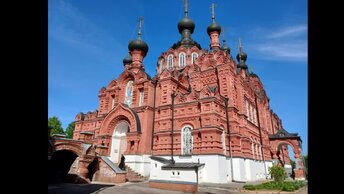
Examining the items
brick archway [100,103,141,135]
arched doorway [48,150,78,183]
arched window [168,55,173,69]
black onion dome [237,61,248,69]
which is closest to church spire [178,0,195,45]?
arched window [168,55,173,69]

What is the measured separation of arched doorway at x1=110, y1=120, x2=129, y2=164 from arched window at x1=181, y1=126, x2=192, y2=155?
657cm

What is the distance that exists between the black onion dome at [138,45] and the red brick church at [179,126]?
13 centimetres

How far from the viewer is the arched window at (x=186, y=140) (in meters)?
19.4

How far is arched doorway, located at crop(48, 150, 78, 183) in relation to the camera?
18.0 metres

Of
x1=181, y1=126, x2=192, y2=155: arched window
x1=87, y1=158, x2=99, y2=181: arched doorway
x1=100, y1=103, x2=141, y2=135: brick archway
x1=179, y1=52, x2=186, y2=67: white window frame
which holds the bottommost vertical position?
x1=87, y1=158, x2=99, y2=181: arched doorway

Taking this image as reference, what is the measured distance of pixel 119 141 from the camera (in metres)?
23.9

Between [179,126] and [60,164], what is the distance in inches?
422

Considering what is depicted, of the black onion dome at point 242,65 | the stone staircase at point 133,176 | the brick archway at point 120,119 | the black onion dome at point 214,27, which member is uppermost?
the black onion dome at point 214,27

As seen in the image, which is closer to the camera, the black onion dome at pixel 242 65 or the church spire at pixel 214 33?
the church spire at pixel 214 33

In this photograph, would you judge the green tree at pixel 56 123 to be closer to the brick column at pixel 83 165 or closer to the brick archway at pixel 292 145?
the brick column at pixel 83 165

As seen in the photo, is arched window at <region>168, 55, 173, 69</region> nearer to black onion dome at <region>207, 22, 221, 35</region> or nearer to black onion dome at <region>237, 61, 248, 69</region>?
black onion dome at <region>207, 22, 221, 35</region>

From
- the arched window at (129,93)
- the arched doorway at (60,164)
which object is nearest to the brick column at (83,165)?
the arched doorway at (60,164)

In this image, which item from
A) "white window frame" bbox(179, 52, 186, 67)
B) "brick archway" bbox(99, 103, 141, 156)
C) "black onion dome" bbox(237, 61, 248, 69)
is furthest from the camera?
"black onion dome" bbox(237, 61, 248, 69)
